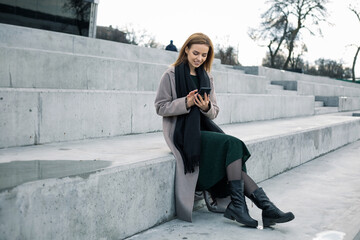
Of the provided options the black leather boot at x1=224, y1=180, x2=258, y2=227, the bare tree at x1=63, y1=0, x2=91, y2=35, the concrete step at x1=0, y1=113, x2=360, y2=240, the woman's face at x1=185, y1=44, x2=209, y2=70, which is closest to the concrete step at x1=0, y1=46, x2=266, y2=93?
the concrete step at x1=0, y1=113, x2=360, y2=240

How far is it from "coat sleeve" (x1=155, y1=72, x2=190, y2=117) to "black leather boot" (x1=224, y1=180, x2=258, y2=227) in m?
0.74

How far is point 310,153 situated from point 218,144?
151 inches

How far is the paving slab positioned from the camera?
312 centimetres

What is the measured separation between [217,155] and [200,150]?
16 cm

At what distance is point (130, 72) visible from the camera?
6.20 metres

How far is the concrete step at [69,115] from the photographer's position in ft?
12.7

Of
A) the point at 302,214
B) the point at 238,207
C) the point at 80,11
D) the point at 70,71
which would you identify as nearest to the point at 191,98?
the point at 238,207

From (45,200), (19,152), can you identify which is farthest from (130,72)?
(45,200)

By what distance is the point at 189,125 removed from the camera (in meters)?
3.47

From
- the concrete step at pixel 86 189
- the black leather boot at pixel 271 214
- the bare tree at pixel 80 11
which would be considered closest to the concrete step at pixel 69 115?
the concrete step at pixel 86 189

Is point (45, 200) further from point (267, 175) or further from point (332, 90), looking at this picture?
point (332, 90)

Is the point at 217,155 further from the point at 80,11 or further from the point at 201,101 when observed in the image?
the point at 80,11

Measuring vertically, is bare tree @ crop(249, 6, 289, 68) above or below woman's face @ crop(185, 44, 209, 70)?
above

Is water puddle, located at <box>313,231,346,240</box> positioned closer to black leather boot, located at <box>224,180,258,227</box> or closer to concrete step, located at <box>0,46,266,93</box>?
black leather boot, located at <box>224,180,258,227</box>
